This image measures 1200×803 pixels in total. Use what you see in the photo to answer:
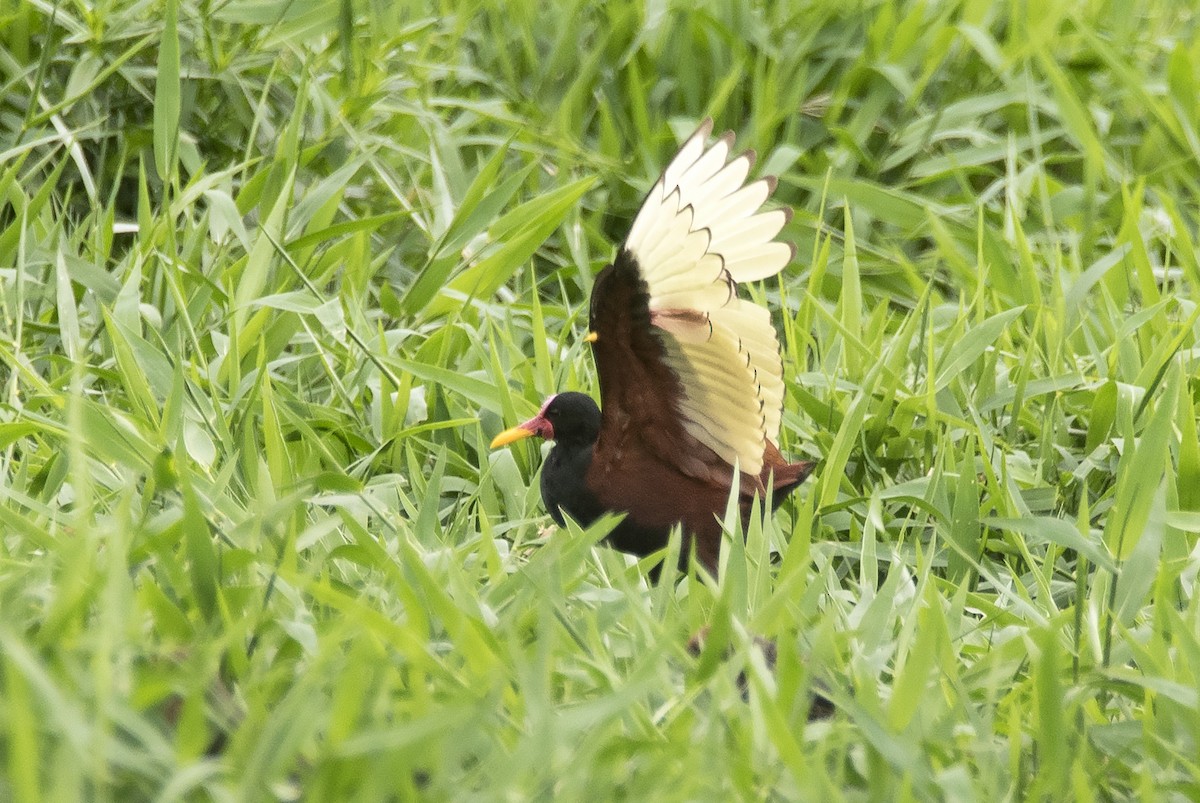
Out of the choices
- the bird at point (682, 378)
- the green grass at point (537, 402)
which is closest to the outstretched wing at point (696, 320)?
the bird at point (682, 378)

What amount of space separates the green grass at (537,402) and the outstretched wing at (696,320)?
211mm

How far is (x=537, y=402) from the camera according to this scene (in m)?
2.71

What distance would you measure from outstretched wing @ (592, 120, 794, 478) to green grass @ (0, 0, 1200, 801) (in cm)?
21

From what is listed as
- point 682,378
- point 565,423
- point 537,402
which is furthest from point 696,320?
point 537,402

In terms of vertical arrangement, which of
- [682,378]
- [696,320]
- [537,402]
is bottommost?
[537,402]

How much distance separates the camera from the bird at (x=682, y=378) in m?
2.19

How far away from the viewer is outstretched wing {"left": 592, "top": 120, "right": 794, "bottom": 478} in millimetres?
2180

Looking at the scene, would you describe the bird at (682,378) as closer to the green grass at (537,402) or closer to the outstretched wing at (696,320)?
the outstretched wing at (696,320)

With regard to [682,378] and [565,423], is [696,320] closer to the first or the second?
[682,378]

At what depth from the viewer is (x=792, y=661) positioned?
154 cm

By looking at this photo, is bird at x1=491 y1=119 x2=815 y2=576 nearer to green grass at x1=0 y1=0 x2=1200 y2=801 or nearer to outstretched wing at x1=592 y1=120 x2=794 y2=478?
outstretched wing at x1=592 y1=120 x2=794 y2=478

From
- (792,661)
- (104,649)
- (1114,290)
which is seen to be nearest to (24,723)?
(104,649)

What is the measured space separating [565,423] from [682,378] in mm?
220

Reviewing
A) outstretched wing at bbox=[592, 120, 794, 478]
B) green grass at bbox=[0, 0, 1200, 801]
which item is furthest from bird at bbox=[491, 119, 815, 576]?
green grass at bbox=[0, 0, 1200, 801]
